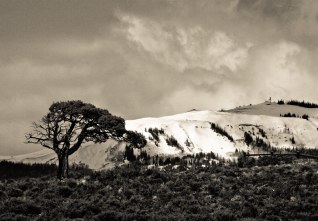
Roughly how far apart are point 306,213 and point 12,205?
17.4 metres

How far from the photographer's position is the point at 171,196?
38.1 metres

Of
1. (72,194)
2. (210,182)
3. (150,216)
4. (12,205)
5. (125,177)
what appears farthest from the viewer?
(125,177)

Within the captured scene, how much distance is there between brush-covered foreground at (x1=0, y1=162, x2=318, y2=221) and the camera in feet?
103

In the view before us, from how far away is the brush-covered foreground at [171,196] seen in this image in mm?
31359

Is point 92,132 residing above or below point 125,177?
above

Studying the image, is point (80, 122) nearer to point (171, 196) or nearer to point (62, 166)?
point (62, 166)

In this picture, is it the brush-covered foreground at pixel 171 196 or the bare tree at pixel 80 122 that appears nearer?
the brush-covered foreground at pixel 171 196

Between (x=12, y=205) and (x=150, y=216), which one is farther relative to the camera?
(x=12, y=205)

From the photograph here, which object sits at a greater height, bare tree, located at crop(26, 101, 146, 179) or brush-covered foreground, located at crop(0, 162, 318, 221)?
bare tree, located at crop(26, 101, 146, 179)

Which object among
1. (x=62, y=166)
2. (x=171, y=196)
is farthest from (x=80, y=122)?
(x=171, y=196)

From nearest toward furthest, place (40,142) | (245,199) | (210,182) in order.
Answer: (245,199) → (210,182) → (40,142)

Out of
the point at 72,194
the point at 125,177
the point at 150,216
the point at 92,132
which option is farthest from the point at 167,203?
the point at 92,132

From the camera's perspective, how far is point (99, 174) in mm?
50000

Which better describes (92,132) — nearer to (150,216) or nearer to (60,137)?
(60,137)
